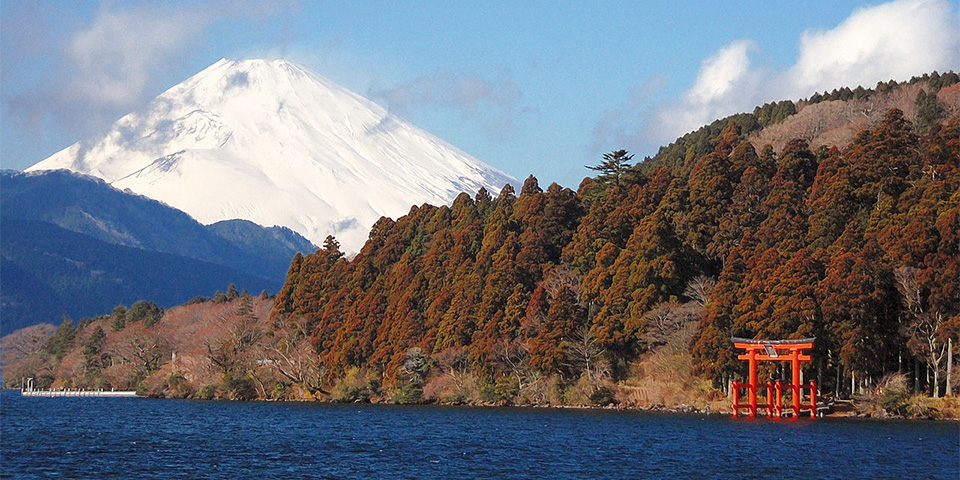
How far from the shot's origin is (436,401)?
64375 mm

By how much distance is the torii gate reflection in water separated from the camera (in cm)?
4697

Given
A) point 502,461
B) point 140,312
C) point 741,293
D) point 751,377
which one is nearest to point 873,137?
point 741,293

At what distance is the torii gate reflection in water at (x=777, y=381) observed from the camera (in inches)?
1849

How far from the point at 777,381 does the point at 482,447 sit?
50.8 ft

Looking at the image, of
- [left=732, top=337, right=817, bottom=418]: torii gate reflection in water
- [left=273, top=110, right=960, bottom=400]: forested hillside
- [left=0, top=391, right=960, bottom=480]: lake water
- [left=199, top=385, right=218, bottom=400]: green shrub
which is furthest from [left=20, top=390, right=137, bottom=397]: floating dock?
[left=732, top=337, right=817, bottom=418]: torii gate reflection in water

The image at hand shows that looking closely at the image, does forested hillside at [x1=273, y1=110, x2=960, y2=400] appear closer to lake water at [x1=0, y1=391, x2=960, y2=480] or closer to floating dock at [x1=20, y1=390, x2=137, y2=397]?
lake water at [x1=0, y1=391, x2=960, y2=480]

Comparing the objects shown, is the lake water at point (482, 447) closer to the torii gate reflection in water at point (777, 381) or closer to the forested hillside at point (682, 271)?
the torii gate reflection in water at point (777, 381)

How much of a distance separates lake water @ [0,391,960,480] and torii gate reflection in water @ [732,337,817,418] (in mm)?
2110

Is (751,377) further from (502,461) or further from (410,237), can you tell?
(410,237)

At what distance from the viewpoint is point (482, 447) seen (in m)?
38.0

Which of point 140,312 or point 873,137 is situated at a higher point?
point 873,137

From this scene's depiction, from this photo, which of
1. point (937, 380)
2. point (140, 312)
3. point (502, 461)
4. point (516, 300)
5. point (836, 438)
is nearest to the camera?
point (502, 461)

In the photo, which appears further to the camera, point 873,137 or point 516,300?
point 516,300

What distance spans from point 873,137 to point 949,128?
349 centimetres
